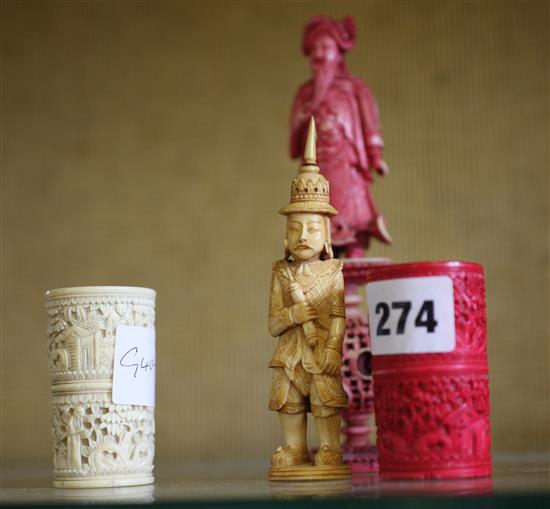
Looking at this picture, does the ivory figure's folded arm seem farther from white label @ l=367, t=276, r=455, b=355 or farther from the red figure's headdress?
the red figure's headdress

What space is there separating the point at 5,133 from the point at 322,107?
2.44 metres

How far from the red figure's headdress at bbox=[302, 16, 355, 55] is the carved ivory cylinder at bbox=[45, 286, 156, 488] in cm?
103

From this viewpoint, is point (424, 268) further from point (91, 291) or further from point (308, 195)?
point (91, 291)

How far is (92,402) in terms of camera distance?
1288 millimetres

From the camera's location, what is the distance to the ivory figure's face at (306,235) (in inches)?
51.5

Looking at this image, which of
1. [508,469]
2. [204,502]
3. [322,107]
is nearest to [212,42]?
[322,107]

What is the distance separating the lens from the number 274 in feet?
3.89

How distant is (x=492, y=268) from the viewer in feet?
12.5

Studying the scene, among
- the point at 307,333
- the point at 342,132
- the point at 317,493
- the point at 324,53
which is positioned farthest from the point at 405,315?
the point at 324,53

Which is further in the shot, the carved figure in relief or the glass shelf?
the carved figure in relief

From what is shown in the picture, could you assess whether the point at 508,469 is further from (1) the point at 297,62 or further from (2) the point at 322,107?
(1) the point at 297,62

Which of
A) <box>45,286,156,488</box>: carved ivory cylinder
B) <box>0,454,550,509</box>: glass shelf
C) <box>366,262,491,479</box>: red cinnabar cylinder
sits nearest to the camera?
<box>0,454,550,509</box>: glass shelf

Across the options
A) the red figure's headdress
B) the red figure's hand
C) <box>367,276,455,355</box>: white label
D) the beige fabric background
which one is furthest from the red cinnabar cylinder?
the beige fabric background

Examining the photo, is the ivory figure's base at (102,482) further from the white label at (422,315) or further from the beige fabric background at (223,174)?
the beige fabric background at (223,174)
